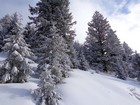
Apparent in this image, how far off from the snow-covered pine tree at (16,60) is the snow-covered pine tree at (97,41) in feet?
69.6

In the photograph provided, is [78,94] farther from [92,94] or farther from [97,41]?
[97,41]

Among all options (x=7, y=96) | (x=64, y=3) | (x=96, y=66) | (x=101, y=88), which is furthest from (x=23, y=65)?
(x=96, y=66)

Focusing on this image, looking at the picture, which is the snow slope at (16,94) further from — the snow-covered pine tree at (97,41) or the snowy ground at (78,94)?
the snow-covered pine tree at (97,41)

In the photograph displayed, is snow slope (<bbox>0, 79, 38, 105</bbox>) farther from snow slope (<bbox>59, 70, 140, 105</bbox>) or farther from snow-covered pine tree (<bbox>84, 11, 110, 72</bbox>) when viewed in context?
snow-covered pine tree (<bbox>84, 11, 110, 72</bbox>)

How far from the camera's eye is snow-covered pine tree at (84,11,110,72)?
1373 inches

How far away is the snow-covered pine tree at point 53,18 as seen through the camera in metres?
24.6

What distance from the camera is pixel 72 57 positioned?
2380 centimetres

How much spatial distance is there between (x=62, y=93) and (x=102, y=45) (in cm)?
2292

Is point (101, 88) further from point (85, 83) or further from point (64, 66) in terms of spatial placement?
point (64, 66)

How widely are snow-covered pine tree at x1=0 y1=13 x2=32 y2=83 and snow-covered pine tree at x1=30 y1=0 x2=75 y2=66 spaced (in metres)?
9.35

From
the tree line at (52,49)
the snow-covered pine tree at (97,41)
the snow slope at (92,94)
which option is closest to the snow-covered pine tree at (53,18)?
the tree line at (52,49)

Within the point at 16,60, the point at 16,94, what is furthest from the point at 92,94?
the point at 16,60

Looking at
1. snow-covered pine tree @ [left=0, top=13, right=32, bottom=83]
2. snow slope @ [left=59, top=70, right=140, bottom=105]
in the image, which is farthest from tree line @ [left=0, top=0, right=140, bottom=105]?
snow slope @ [left=59, top=70, right=140, bottom=105]

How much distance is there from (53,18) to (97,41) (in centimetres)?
1369
